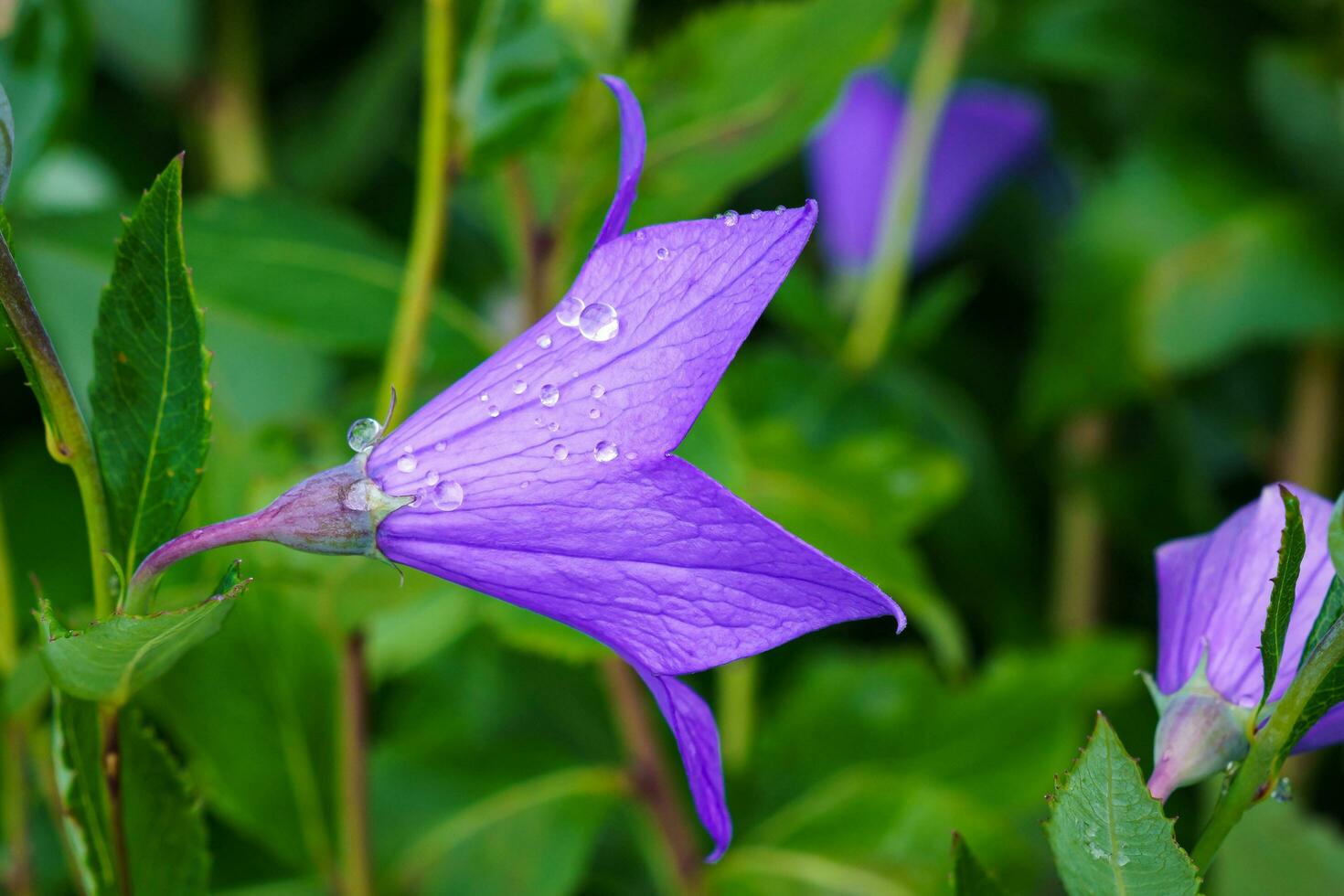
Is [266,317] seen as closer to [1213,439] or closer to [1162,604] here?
[1162,604]

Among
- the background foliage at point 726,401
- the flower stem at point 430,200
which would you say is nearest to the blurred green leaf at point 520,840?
the background foliage at point 726,401

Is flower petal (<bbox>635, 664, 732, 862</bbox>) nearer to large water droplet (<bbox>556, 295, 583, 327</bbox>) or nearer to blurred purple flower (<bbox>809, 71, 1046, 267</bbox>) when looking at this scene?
large water droplet (<bbox>556, 295, 583, 327</bbox>)

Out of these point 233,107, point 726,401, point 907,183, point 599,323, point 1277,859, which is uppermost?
point 233,107

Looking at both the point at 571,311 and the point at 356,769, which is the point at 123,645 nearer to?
the point at 571,311

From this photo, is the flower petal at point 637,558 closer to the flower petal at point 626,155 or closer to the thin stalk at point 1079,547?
the flower petal at point 626,155

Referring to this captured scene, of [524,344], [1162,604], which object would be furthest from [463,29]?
[1162,604]

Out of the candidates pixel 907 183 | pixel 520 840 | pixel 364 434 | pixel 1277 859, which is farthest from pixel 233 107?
pixel 1277 859

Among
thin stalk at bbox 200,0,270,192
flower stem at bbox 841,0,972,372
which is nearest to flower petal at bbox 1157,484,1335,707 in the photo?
flower stem at bbox 841,0,972,372
